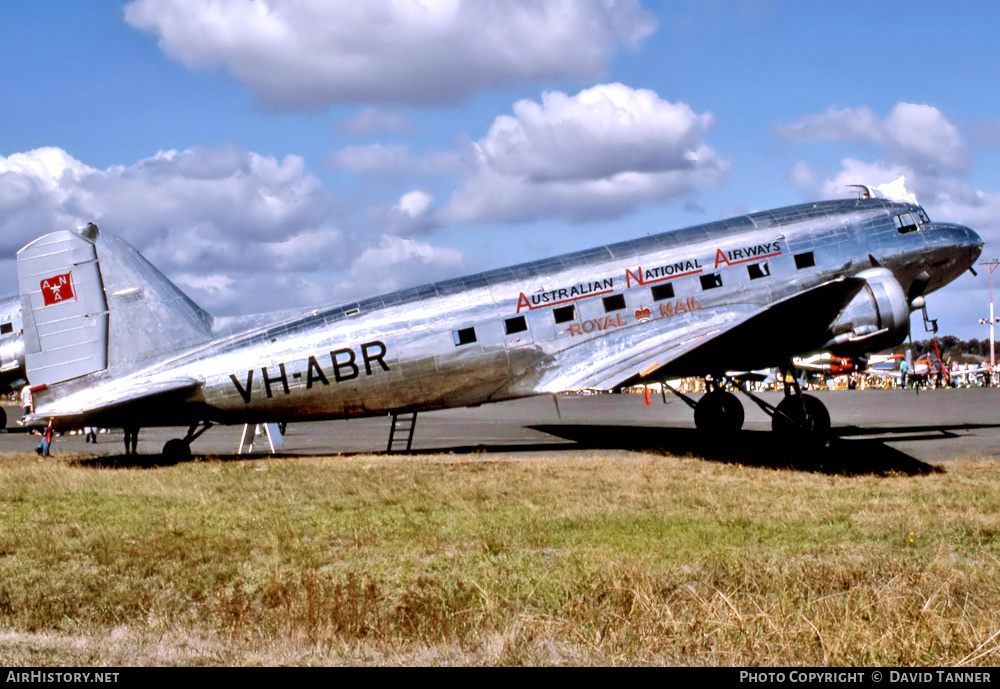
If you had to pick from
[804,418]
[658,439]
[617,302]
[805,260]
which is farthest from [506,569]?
[658,439]

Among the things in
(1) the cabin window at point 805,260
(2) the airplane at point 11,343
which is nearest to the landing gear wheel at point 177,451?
(1) the cabin window at point 805,260

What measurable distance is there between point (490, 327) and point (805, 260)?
7.05 metres

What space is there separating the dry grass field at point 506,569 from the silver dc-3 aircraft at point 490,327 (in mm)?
2207

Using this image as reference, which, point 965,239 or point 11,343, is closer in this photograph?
point 965,239

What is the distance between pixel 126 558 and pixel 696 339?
11.6 metres

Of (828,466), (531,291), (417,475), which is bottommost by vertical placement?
(828,466)

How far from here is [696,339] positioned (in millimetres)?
17906

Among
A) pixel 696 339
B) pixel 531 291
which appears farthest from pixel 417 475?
pixel 696 339

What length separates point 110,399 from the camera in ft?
55.5

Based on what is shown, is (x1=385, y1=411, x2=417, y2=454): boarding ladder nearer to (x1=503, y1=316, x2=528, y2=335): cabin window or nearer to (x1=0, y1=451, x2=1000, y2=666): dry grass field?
(x1=503, y1=316, x2=528, y2=335): cabin window

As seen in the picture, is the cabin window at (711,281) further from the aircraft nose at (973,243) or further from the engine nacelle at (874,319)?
the aircraft nose at (973,243)

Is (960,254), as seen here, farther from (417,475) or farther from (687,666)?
(687,666)

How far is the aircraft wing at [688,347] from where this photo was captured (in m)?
17.2

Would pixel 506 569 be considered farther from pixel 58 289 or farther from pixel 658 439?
pixel 658 439
